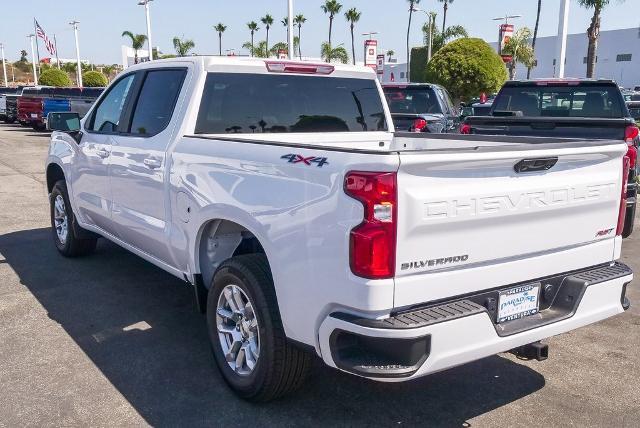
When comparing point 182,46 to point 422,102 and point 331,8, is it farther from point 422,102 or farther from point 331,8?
point 422,102

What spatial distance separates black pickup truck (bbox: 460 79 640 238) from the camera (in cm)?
673

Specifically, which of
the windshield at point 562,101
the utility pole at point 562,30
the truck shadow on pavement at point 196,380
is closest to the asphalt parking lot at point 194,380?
the truck shadow on pavement at point 196,380

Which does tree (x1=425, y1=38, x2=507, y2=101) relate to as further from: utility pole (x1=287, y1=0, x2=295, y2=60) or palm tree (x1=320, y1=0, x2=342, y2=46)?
palm tree (x1=320, y1=0, x2=342, y2=46)

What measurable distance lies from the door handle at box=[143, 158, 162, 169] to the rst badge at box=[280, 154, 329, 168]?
1459mm

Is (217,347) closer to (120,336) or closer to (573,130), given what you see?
(120,336)

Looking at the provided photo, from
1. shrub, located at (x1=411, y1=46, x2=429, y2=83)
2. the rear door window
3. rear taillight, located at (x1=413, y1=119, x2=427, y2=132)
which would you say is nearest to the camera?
the rear door window

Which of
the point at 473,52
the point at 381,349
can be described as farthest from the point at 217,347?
the point at 473,52

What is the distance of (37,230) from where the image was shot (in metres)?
7.97

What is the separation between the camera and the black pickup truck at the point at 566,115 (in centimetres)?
673

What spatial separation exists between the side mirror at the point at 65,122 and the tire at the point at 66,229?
703 mm

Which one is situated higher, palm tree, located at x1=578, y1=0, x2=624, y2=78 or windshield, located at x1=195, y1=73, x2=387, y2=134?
palm tree, located at x1=578, y1=0, x2=624, y2=78

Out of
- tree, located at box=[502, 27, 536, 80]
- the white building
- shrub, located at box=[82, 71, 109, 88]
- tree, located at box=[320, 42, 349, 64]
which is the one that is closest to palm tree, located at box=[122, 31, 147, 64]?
shrub, located at box=[82, 71, 109, 88]

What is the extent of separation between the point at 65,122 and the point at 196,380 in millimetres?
3164

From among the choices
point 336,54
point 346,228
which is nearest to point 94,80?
point 336,54
